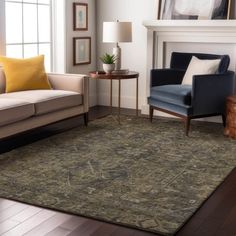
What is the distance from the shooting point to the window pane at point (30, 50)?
18.5ft

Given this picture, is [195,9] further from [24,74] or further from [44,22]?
[24,74]

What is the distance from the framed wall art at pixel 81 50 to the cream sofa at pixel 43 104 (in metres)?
0.92

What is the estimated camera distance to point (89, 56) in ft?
21.1

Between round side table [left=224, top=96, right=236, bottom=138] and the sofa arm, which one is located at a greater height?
the sofa arm

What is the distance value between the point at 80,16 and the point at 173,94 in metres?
1.93

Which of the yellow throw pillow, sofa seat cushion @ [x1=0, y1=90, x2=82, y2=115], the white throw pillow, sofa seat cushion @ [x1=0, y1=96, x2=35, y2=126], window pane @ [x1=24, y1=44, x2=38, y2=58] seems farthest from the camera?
window pane @ [x1=24, y1=44, x2=38, y2=58]

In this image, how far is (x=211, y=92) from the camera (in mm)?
4992

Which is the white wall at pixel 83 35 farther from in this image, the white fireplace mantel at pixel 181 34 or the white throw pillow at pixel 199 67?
the white throw pillow at pixel 199 67

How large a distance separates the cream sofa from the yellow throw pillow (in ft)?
0.29

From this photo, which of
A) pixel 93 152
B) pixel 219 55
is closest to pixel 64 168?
pixel 93 152

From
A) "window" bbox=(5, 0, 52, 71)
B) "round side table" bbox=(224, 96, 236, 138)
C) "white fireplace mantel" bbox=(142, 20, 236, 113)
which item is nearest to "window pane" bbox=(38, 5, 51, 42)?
"window" bbox=(5, 0, 52, 71)

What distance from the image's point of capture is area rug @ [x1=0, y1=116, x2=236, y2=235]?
2938 mm

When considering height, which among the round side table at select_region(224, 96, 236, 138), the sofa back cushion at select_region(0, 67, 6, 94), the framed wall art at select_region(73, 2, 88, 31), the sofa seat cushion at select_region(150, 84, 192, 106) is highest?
the framed wall art at select_region(73, 2, 88, 31)

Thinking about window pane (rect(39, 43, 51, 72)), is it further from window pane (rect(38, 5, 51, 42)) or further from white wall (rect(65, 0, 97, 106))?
white wall (rect(65, 0, 97, 106))
